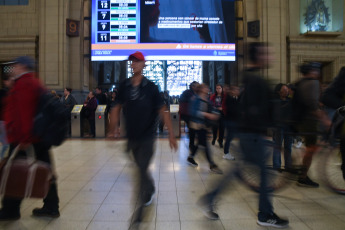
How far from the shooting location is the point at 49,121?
2.93 meters

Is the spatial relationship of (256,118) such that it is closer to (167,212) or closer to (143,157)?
(143,157)

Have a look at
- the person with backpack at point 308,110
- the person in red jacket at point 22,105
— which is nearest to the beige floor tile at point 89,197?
the person in red jacket at point 22,105

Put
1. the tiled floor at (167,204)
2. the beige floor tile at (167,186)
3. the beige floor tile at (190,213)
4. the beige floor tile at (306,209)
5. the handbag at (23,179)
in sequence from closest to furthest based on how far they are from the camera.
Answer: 1. the handbag at (23,179)
2. the tiled floor at (167,204)
3. the beige floor tile at (190,213)
4. the beige floor tile at (306,209)
5. the beige floor tile at (167,186)

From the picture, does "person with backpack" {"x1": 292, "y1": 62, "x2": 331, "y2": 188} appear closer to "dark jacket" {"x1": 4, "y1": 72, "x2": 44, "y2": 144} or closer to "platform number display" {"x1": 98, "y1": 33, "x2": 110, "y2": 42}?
"dark jacket" {"x1": 4, "y1": 72, "x2": 44, "y2": 144}

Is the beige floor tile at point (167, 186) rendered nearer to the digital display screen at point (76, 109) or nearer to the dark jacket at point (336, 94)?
the dark jacket at point (336, 94)

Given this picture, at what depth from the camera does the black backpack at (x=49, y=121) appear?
2.87m

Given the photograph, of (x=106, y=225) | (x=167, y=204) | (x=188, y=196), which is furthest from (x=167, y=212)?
(x=106, y=225)

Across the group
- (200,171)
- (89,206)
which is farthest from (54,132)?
(200,171)

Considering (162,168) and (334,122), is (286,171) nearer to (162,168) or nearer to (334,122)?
(334,122)

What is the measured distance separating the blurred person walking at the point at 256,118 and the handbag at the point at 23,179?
168 centimetres

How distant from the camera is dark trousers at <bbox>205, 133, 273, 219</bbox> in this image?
285 centimetres

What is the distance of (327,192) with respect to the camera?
165 inches

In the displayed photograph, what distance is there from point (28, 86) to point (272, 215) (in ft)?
9.32

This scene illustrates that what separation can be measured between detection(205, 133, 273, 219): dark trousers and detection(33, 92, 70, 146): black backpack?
1701mm
